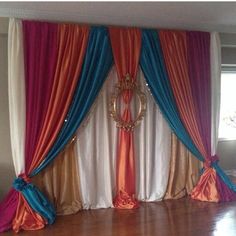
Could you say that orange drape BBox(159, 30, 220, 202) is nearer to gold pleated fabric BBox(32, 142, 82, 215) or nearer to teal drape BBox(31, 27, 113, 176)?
teal drape BBox(31, 27, 113, 176)

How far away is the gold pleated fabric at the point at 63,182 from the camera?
12.1 feet

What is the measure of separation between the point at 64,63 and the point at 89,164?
1239mm

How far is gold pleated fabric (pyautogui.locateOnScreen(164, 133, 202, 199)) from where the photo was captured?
4254 mm

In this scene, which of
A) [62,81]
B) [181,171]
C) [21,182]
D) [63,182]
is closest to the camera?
[21,182]

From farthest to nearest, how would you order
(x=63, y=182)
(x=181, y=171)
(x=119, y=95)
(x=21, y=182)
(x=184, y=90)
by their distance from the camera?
(x=181, y=171), (x=184, y=90), (x=119, y=95), (x=63, y=182), (x=21, y=182)

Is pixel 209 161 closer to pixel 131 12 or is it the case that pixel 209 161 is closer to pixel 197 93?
pixel 197 93

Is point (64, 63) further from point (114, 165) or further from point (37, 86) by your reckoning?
point (114, 165)

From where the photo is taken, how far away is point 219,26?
4.26 m

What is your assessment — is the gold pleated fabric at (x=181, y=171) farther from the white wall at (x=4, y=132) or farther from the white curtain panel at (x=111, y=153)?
the white wall at (x=4, y=132)

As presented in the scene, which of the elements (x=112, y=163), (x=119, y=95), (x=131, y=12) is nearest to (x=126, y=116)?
(x=119, y=95)

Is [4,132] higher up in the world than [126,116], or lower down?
lower down

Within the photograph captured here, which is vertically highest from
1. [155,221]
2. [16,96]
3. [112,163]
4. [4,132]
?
[16,96]

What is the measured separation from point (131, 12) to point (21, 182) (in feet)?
7.19

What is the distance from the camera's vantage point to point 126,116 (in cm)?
398
